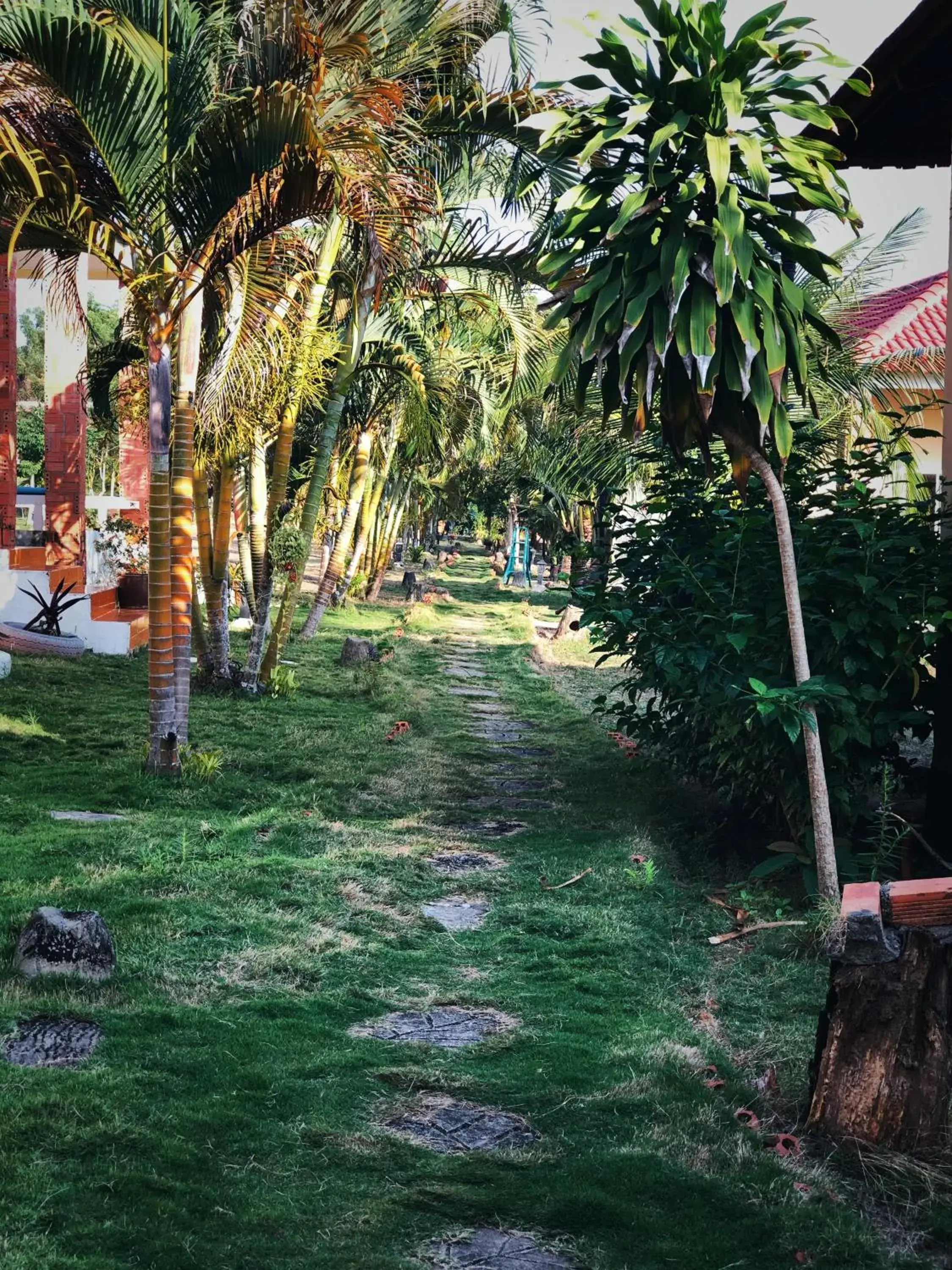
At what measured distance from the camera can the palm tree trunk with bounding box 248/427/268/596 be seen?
12.7 metres

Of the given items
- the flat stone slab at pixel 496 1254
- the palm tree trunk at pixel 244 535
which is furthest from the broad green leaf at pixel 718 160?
the palm tree trunk at pixel 244 535

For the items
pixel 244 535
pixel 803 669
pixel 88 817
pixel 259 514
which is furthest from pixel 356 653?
pixel 803 669

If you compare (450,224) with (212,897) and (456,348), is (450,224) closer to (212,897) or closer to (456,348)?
(456,348)

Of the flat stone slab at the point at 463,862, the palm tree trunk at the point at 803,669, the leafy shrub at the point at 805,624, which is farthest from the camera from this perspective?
the flat stone slab at the point at 463,862

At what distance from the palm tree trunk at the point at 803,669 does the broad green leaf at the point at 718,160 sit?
44.9 inches

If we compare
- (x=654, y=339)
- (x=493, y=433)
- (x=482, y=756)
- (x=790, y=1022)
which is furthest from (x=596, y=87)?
(x=493, y=433)

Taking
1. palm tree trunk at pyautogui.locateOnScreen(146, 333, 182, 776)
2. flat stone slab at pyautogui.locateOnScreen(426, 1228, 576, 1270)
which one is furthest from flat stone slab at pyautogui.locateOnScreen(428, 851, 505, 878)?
flat stone slab at pyautogui.locateOnScreen(426, 1228, 576, 1270)

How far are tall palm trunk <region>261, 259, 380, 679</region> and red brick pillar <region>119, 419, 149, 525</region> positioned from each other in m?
6.31

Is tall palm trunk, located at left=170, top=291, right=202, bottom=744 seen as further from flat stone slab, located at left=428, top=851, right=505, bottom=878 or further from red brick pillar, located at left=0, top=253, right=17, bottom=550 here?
red brick pillar, located at left=0, top=253, right=17, bottom=550

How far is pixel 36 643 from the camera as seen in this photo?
14.8 m

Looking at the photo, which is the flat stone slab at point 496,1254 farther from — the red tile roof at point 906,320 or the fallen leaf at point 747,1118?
the red tile roof at point 906,320

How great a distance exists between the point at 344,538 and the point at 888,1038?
53.1ft

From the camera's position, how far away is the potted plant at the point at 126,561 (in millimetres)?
17641

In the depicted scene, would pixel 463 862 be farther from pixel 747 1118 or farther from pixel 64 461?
pixel 64 461
